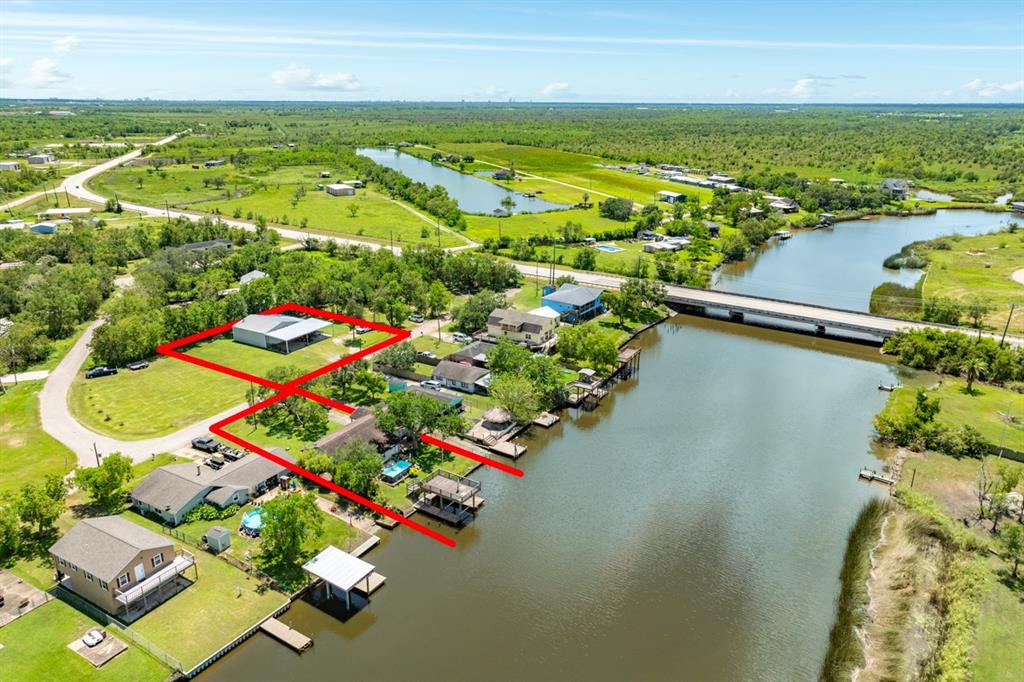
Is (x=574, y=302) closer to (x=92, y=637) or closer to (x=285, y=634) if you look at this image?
(x=285, y=634)

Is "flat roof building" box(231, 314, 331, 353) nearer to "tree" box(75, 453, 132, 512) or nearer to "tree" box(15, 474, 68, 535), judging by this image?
"tree" box(75, 453, 132, 512)

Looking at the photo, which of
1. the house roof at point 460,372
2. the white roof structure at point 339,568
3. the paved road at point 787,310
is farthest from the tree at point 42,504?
the paved road at point 787,310

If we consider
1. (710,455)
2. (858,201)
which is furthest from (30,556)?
(858,201)

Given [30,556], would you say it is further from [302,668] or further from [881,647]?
[881,647]

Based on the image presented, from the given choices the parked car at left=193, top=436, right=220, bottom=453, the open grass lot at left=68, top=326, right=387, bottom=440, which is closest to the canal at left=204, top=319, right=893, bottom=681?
the parked car at left=193, top=436, right=220, bottom=453

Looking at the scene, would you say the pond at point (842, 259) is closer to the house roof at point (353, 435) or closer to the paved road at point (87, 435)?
the house roof at point (353, 435)
